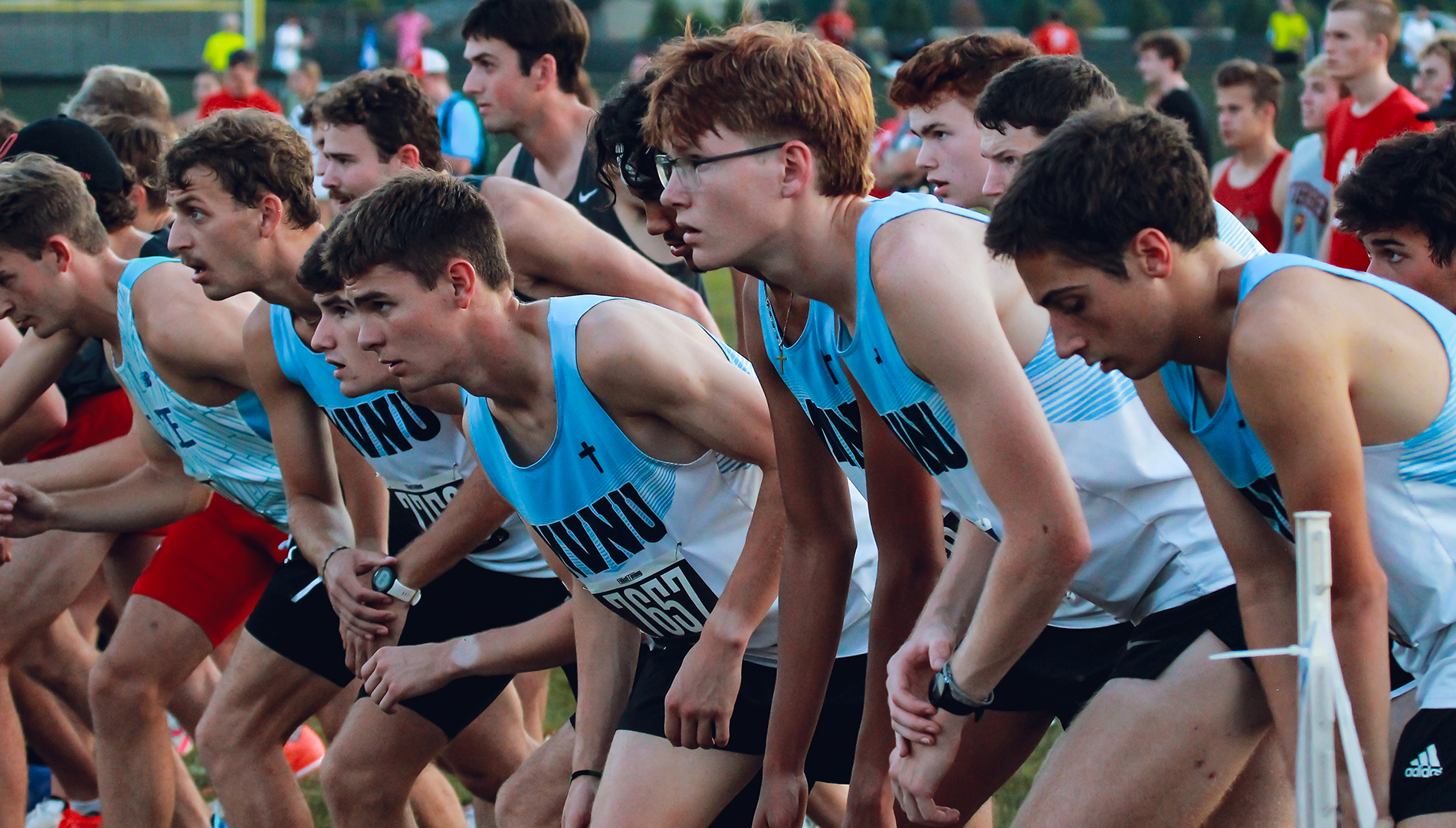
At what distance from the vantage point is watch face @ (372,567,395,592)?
12.2ft

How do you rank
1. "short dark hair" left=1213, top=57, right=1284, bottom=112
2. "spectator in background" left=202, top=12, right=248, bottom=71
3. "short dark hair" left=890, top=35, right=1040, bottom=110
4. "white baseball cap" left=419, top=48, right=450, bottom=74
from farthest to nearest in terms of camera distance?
"spectator in background" left=202, top=12, right=248, bottom=71 < "white baseball cap" left=419, top=48, right=450, bottom=74 < "short dark hair" left=1213, top=57, right=1284, bottom=112 < "short dark hair" left=890, top=35, right=1040, bottom=110

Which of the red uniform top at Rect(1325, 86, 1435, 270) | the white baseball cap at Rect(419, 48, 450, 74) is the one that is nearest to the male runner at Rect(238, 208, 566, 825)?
the red uniform top at Rect(1325, 86, 1435, 270)

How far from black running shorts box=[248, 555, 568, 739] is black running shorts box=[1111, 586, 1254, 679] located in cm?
180

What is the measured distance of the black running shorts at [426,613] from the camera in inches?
161

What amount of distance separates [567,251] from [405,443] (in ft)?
2.15

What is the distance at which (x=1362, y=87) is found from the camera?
25.6ft

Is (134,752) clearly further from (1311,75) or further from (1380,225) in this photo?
(1311,75)

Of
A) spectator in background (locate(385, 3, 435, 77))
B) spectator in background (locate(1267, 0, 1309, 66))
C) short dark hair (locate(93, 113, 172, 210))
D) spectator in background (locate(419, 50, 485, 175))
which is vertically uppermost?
short dark hair (locate(93, 113, 172, 210))

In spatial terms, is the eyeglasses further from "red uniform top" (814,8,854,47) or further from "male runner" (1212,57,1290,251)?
"red uniform top" (814,8,854,47)

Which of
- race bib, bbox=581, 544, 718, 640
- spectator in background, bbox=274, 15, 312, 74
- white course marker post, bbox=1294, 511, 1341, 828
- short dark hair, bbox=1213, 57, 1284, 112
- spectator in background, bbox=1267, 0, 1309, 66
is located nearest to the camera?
white course marker post, bbox=1294, 511, 1341, 828

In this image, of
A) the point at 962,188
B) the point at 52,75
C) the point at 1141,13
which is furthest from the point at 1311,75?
the point at 1141,13

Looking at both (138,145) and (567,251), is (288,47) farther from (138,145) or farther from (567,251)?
(567,251)

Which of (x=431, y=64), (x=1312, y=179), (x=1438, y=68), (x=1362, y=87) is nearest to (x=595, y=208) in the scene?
(x=1362, y=87)

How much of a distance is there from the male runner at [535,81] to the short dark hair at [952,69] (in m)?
1.83
